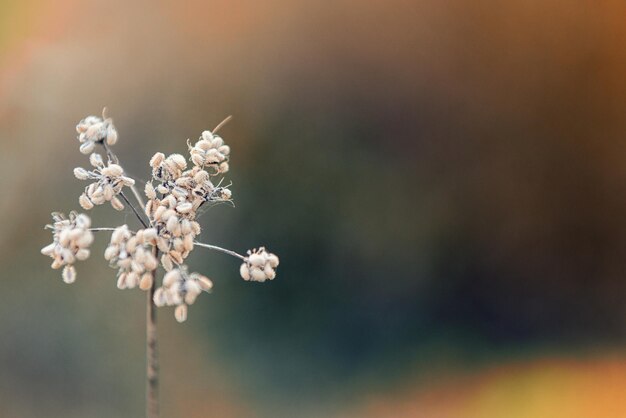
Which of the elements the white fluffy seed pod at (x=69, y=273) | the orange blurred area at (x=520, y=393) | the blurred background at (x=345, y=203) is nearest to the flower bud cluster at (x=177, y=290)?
the white fluffy seed pod at (x=69, y=273)

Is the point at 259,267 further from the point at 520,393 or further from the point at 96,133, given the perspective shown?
the point at 520,393

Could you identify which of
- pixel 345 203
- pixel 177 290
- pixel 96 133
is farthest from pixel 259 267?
pixel 345 203

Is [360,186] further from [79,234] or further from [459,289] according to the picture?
[79,234]

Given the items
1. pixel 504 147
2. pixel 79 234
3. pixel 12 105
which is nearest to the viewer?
pixel 79 234

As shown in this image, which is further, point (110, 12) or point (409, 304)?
point (409, 304)

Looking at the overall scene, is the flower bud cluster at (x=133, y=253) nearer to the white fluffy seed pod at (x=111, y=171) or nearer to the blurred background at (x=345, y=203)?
the white fluffy seed pod at (x=111, y=171)

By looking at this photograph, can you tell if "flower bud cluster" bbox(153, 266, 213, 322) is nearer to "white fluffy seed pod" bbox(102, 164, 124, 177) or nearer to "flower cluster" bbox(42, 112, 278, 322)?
"flower cluster" bbox(42, 112, 278, 322)

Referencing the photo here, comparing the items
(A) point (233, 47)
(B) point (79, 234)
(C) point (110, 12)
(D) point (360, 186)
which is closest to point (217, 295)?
(D) point (360, 186)
